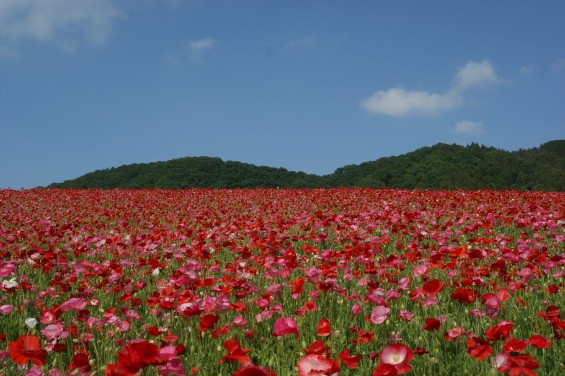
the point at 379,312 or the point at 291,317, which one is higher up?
the point at 379,312

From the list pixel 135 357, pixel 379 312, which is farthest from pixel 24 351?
pixel 379 312

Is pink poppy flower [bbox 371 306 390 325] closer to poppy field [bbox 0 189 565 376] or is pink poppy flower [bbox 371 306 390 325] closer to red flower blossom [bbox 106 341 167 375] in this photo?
poppy field [bbox 0 189 565 376]

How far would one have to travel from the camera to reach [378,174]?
125ft

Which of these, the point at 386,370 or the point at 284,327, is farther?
the point at 284,327

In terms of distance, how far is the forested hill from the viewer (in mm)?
36188

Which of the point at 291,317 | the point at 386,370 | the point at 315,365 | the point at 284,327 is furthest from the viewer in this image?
the point at 291,317

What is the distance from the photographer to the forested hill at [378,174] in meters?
36.2

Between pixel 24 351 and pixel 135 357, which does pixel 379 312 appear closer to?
pixel 135 357

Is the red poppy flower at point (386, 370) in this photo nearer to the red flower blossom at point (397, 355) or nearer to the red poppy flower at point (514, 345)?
the red flower blossom at point (397, 355)

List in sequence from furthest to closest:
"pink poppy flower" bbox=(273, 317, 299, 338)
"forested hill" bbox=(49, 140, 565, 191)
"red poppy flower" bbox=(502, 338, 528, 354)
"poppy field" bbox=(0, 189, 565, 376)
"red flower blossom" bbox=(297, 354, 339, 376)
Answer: "forested hill" bbox=(49, 140, 565, 191) < "pink poppy flower" bbox=(273, 317, 299, 338) < "poppy field" bbox=(0, 189, 565, 376) < "red poppy flower" bbox=(502, 338, 528, 354) < "red flower blossom" bbox=(297, 354, 339, 376)

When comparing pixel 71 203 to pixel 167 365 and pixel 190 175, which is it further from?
pixel 190 175

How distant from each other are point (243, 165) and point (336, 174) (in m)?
11.1

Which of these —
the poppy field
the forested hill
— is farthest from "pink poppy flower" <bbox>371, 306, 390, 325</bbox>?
the forested hill

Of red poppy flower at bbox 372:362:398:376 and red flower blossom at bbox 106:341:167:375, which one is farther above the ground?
red flower blossom at bbox 106:341:167:375
